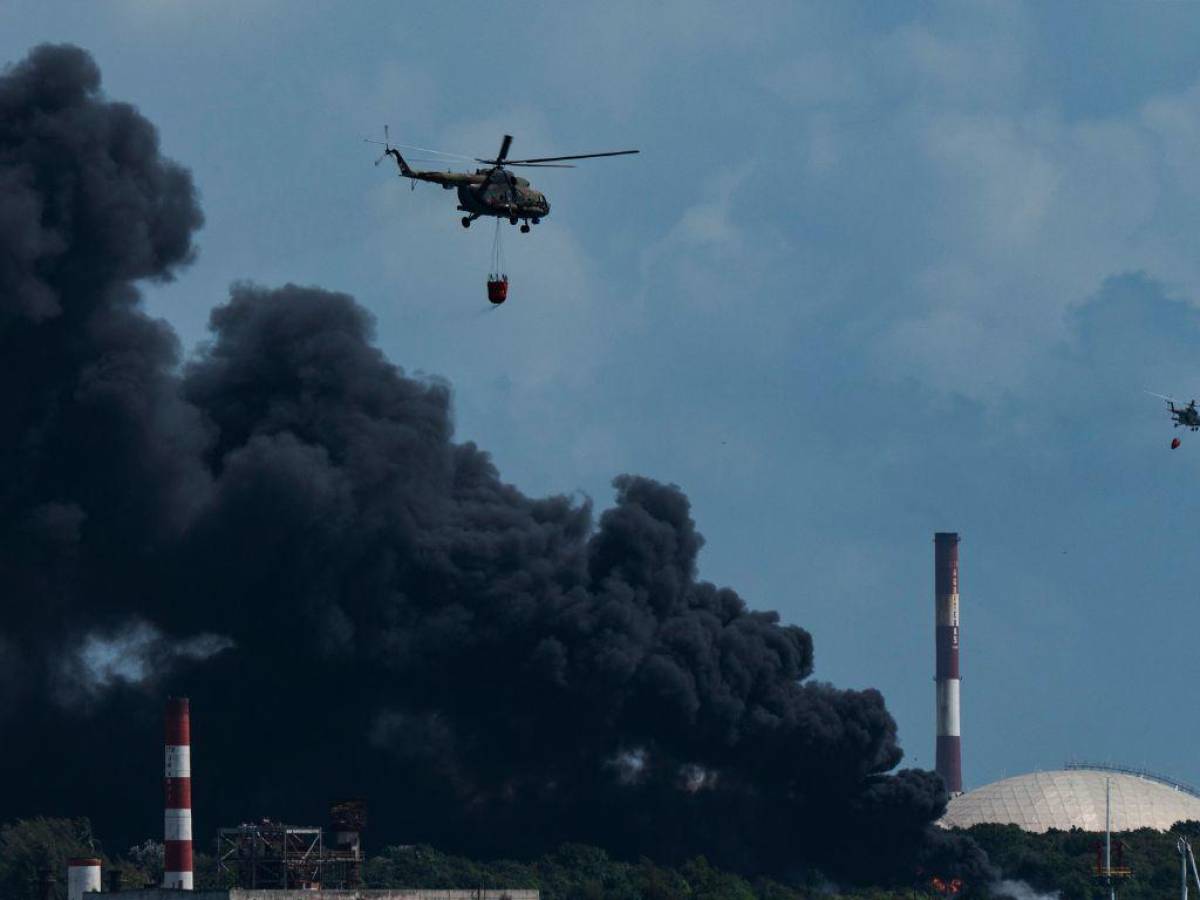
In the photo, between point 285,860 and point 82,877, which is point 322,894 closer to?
point 285,860

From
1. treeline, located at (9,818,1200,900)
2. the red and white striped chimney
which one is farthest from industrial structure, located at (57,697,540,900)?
treeline, located at (9,818,1200,900)

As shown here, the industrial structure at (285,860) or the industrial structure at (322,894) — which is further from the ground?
the industrial structure at (285,860)

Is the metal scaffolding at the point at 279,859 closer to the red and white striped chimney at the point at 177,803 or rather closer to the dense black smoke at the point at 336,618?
the red and white striped chimney at the point at 177,803

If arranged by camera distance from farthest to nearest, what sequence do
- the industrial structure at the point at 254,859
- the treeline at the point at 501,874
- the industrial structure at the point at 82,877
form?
1. the treeline at the point at 501,874
2. the industrial structure at the point at 82,877
3. the industrial structure at the point at 254,859

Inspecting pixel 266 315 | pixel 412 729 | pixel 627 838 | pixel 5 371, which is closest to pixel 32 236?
pixel 5 371

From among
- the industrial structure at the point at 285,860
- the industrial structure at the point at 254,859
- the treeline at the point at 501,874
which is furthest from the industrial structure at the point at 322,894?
the treeline at the point at 501,874

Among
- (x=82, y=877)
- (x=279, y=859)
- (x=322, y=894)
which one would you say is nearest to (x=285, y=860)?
(x=279, y=859)

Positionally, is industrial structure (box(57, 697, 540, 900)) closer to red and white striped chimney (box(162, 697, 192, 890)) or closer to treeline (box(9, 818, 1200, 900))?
red and white striped chimney (box(162, 697, 192, 890))

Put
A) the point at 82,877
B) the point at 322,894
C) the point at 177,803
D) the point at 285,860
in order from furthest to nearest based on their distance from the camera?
the point at 82,877
the point at 285,860
the point at 177,803
the point at 322,894
